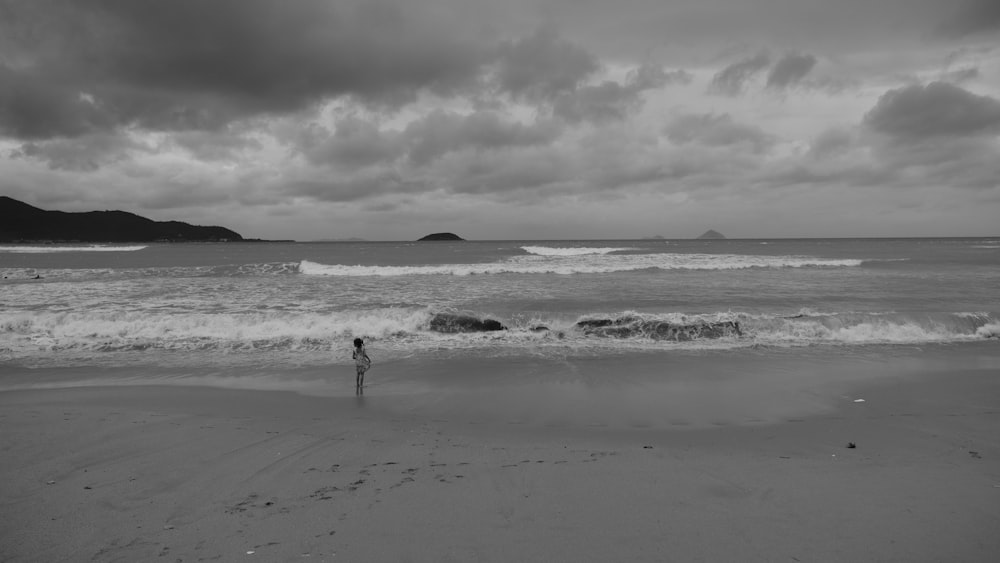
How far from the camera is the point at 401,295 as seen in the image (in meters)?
21.5

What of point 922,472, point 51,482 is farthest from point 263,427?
point 922,472

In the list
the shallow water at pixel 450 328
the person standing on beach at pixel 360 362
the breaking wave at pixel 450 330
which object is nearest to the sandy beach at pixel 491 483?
the person standing on beach at pixel 360 362

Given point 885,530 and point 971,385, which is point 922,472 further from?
point 971,385

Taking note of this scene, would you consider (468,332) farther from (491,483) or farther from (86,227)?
(86,227)

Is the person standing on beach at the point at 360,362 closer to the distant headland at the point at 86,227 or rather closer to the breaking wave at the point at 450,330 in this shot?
the breaking wave at the point at 450,330

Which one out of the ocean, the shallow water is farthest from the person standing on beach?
the shallow water

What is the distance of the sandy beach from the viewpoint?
12.6ft

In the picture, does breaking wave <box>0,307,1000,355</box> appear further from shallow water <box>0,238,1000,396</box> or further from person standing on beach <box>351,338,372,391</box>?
person standing on beach <box>351,338,372,391</box>

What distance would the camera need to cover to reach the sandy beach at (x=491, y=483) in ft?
12.6

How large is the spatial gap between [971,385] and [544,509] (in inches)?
366

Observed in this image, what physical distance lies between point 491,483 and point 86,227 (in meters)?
185

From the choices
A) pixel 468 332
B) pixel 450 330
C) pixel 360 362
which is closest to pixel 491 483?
pixel 360 362

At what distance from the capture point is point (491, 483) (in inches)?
195

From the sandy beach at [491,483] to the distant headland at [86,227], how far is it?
537 ft
